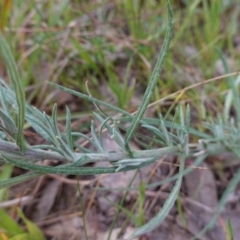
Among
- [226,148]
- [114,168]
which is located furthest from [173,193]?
[226,148]

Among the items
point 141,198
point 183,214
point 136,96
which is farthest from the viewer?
point 136,96

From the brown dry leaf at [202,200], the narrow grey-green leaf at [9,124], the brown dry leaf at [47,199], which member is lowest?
the brown dry leaf at [202,200]

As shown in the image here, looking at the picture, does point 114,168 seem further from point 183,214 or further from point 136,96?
point 136,96

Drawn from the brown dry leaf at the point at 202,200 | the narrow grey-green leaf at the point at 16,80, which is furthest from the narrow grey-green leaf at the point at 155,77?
the brown dry leaf at the point at 202,200

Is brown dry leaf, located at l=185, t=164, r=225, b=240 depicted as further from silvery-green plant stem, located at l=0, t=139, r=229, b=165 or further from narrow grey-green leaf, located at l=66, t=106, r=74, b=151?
narrow grey-green leaf, located at l=66, t=106, r=74, b=151

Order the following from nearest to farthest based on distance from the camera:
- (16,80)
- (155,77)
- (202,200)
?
(16,80)
(155,77)
(202,200)

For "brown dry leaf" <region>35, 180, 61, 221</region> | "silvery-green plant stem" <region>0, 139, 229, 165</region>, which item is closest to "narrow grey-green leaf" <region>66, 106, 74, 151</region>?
"silvery-green plant stem" <region>0, 139, 229, 165</region>

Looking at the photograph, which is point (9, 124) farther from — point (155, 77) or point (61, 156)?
point (155, 77)

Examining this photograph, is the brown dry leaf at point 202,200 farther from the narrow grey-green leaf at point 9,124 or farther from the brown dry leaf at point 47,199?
the narrow grey-green leaf at point 9,124

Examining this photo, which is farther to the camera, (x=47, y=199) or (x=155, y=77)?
(x=47, y=199)

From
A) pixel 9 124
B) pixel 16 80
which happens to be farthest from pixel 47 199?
pixel 16 80

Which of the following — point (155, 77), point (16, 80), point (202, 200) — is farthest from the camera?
point (202, 200)
